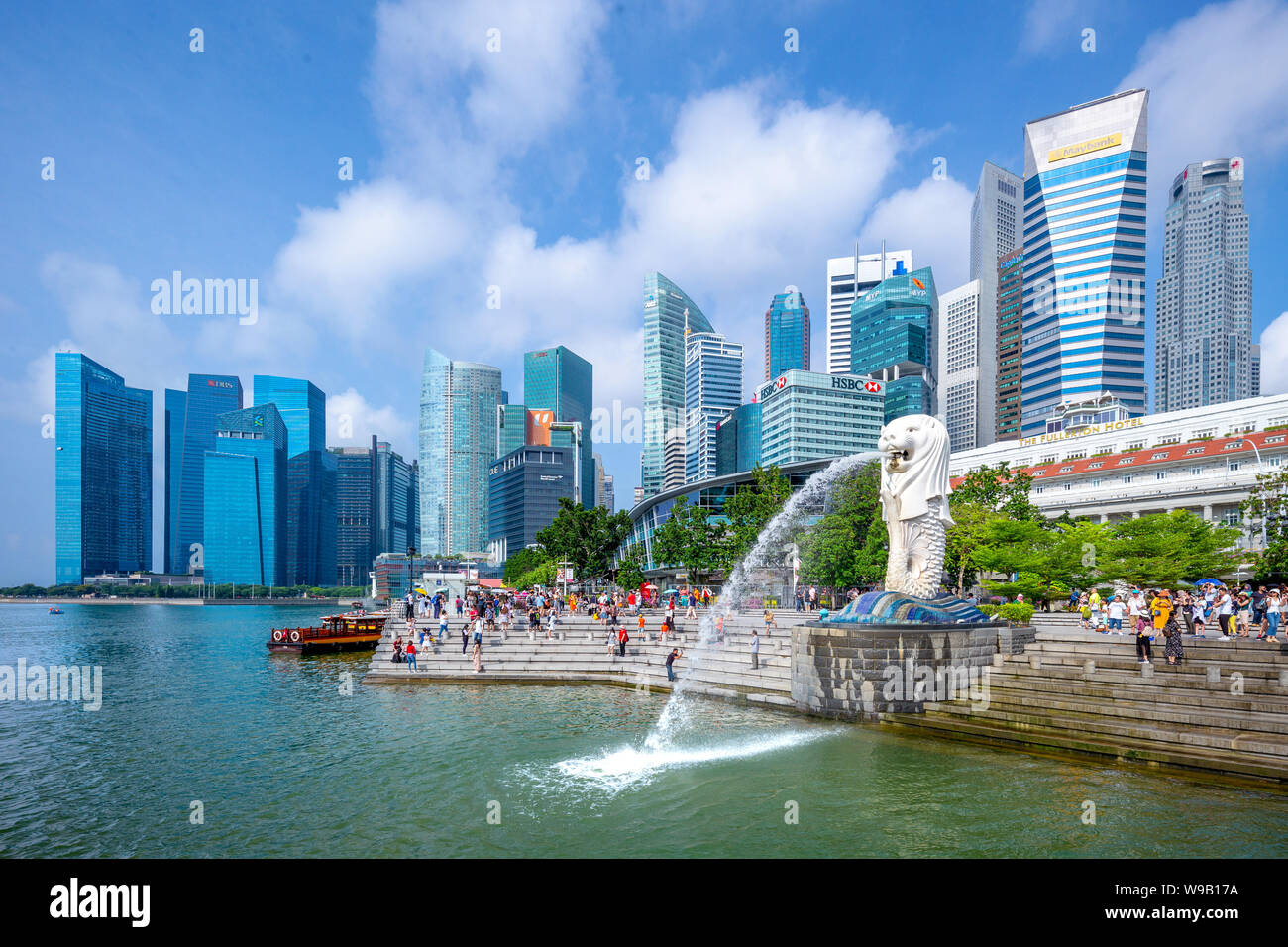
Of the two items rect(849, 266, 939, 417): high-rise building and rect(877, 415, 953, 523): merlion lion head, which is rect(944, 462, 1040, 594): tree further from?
rect(849, 266, 939, 417): high-rise building

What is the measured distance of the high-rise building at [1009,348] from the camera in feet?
575

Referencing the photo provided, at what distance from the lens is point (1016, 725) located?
1878 centimetres

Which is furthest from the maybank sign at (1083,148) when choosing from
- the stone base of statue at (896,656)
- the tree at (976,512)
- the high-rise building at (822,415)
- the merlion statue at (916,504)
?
the stone base of statue at (896,656)

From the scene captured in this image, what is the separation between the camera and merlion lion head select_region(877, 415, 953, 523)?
2270 cm

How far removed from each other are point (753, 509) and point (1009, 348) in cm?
16121

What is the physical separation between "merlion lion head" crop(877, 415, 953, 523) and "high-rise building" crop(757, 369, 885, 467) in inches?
5081

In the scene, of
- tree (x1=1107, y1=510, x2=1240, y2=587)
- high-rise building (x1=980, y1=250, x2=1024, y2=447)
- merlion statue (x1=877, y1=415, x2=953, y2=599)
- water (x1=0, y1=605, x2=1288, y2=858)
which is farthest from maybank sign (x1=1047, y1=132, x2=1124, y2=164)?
water (x1=0, y1=605, x2=1288, y2=858)

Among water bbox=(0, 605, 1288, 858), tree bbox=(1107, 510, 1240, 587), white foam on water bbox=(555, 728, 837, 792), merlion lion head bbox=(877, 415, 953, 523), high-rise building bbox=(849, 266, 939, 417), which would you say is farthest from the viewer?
high-rise building bbox=(849, 266, 939, 417)

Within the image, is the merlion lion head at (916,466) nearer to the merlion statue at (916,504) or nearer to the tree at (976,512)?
the merlion statue at (916,504)

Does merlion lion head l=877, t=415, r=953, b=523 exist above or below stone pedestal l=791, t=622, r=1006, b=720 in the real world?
above

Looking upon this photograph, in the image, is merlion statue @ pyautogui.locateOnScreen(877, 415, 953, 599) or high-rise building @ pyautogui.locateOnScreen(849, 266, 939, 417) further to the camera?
high-rise building @ pyautogui.locateOnScreen(849, 266, 939, 417)

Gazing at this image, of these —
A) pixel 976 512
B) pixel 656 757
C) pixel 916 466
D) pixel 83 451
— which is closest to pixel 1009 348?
pixel 976 512
